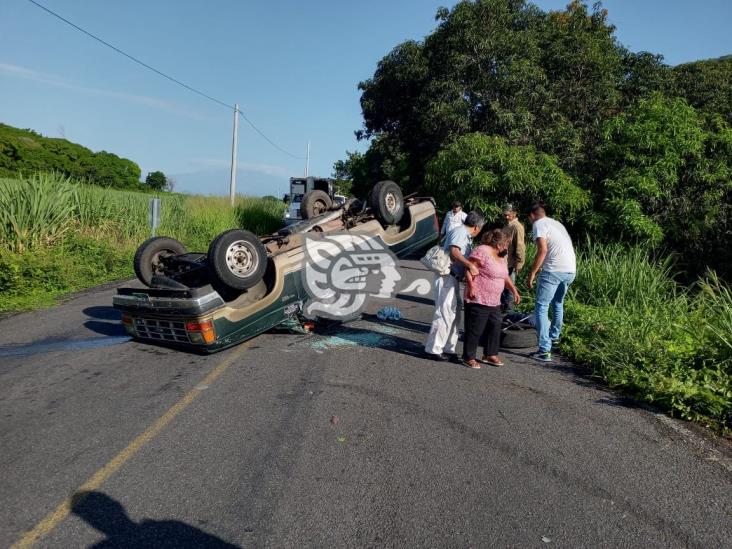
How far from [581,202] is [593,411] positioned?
931 cm

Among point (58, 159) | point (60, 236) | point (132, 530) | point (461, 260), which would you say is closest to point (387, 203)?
point (461, 260)

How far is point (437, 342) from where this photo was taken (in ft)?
19.0

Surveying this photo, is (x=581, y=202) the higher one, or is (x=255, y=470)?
(x=581, y=202)

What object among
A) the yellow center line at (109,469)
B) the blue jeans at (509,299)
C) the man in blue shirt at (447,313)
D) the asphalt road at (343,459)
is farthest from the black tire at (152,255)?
the blue jeans at (509,299)

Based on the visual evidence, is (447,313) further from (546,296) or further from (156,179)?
(156,179)

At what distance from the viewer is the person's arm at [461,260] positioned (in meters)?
5.53

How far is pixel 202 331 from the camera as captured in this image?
5.62 meters

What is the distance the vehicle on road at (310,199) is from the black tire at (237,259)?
272 cm

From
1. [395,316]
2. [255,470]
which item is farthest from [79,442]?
[395,316]

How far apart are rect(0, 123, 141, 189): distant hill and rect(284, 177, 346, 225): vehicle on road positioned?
2211cm

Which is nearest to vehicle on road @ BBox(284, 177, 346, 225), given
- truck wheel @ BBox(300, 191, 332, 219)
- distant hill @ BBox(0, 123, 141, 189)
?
truck wheel @ BBox(300, 191, 332, 219)

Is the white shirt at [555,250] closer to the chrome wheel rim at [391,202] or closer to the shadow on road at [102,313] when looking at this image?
the chrome wheel rim at [391,202]

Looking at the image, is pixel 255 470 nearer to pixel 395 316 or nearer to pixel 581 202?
pixel 395 316

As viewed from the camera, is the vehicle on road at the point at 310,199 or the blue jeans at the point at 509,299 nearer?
the blue jeans at the point at 509,299
